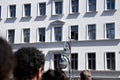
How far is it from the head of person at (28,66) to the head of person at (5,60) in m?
1.00

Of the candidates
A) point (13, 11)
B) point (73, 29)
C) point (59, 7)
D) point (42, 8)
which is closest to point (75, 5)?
point (59, 7)

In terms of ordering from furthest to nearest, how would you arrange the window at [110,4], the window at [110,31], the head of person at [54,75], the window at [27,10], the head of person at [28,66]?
1. the window at [27,10]
2. the window at [110,4]
3. the window at [110,31]
4. the head of person at [54,75]
5. the head of person at [28,66]

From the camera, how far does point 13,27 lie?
42.2 m

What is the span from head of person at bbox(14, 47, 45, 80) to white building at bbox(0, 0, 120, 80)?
33.6 metres

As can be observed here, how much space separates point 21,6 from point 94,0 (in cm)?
714

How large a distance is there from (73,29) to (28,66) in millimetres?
35896

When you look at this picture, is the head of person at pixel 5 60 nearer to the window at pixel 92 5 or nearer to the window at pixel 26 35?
the window at pixel 92 5

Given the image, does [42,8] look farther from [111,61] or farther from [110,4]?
[111,61]

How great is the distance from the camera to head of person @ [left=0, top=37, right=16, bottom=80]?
1878 millimetres

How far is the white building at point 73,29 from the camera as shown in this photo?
1457 inches

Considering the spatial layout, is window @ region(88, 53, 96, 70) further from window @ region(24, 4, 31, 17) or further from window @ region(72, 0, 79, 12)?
window @ region(24, 4, 31, 17)

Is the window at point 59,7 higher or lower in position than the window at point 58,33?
higher

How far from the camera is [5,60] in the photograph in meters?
1.89

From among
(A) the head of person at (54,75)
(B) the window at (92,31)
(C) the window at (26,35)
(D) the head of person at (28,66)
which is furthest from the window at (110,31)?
(D) the head of person at (28,66)
